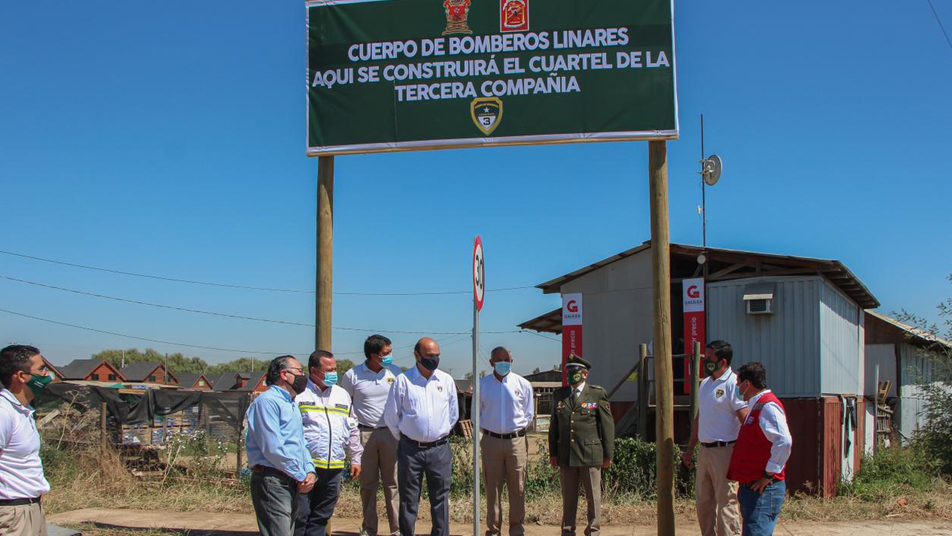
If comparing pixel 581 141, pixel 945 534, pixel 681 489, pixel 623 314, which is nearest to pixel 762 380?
pixel 581 141

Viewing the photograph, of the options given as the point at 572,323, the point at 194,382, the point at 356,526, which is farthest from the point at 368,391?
the point at 194,382

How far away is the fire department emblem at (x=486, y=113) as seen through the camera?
27.7ft

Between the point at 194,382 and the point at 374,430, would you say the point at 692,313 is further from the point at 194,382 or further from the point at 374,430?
the point at 194,382

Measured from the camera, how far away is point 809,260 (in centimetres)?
1402

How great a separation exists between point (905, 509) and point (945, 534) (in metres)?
1.51

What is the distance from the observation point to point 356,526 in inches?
367

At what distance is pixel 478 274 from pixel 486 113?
262 centimetres

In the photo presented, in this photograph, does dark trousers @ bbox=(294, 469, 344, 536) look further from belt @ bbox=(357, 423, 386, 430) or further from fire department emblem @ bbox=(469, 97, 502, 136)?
fire department emblem @ bbox=(469, 97, 502, 136)

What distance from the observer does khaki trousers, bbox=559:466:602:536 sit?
811 cm

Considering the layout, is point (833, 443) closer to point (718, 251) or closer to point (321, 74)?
point (718, 251)

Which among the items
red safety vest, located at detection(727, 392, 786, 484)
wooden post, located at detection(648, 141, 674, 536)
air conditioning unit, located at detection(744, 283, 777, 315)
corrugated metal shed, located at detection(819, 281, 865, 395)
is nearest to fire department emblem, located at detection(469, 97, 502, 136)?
wooden post, located at detection(648, 141, 674, 536)

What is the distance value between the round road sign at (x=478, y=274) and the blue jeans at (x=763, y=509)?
2.52 metres

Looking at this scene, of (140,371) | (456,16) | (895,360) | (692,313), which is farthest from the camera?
(140,371)

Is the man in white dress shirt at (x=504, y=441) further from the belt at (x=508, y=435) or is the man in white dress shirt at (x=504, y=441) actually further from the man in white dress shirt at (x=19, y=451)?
the man in white dress shirt at (x=19, y=451)
